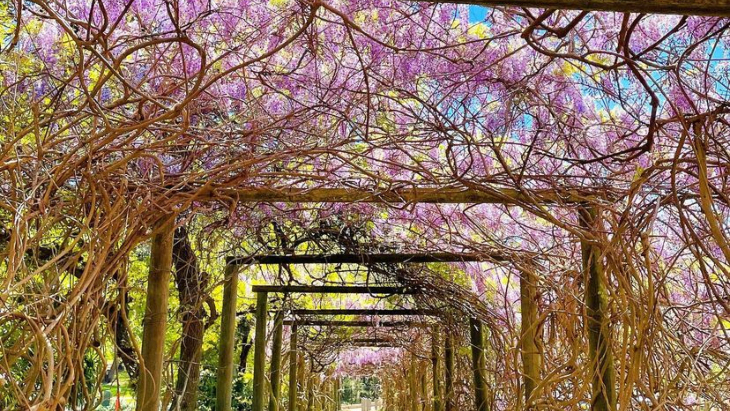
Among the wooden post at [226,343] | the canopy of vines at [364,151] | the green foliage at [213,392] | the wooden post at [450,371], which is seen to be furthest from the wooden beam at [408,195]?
the green foliage at [213,392]

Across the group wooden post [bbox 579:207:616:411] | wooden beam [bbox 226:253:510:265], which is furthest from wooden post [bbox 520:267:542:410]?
wooden post [bbox 579:207:616:411]

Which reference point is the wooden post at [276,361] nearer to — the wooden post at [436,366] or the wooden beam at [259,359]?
the wooden beam at [259,359]

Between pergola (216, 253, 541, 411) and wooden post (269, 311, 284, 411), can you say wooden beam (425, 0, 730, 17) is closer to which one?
pergola (216, 253, 541, 411)

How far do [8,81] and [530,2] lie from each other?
3264 mm

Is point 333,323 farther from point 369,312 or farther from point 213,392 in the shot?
point 213,392

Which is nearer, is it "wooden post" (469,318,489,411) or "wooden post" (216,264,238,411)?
"wooden post" (216,264,238,411)

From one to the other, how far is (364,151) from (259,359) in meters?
3.32

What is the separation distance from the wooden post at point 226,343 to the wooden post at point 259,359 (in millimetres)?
1098

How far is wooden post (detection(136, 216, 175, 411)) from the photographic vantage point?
2.77 metres

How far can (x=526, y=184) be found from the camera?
3.10 meters

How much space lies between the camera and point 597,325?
2752 millimetres

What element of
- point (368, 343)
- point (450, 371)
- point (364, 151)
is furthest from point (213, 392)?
point (364, 151)

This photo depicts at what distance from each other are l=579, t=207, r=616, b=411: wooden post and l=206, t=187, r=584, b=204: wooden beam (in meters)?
0.13

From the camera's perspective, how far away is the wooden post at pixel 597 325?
260cm
